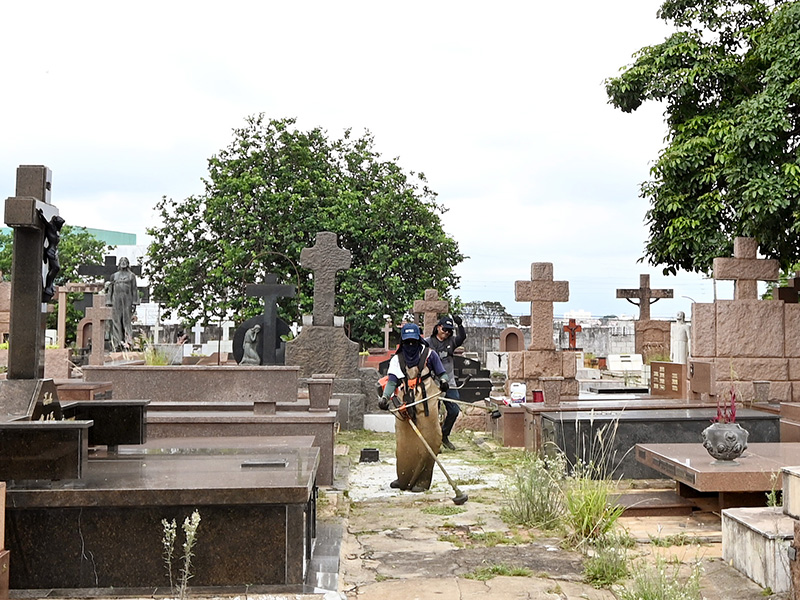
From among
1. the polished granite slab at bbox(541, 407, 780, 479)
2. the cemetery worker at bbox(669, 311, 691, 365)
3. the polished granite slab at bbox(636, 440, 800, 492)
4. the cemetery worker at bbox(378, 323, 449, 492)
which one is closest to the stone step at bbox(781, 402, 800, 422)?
the polished granite slab at bbox(541, 407, 780, 479)

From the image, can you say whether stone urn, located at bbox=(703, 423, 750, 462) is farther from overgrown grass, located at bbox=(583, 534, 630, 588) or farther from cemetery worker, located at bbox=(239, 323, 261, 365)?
cemetery worker, located at bbox=(239, 323, 261, 365)

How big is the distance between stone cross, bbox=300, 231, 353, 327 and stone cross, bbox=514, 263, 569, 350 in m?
3.94

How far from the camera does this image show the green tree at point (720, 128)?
1503 centimetres

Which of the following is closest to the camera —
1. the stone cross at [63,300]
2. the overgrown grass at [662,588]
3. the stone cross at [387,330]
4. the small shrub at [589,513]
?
the overgrown grass at [662,588]

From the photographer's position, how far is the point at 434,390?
8578mm

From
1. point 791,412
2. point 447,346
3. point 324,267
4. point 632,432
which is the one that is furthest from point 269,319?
point 791,412

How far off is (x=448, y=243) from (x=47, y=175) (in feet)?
73.6

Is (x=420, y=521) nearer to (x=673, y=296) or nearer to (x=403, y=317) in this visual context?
(x=403, y=317)

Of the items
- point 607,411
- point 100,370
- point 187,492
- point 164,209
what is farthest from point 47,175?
point 164,209

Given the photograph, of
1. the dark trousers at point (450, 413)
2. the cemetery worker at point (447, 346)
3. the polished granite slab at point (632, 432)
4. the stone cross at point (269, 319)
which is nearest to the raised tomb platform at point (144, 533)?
the polished granite slab at point (632, 432)

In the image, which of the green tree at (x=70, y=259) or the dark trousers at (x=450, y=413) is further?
the green tree at (x=70, y=259)

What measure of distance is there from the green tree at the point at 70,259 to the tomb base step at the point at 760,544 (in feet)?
92.9

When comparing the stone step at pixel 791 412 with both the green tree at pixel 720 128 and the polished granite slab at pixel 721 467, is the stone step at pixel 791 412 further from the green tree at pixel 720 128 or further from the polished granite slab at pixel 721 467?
the green tree at pixel 720 128

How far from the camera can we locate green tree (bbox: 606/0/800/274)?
1503 cm
